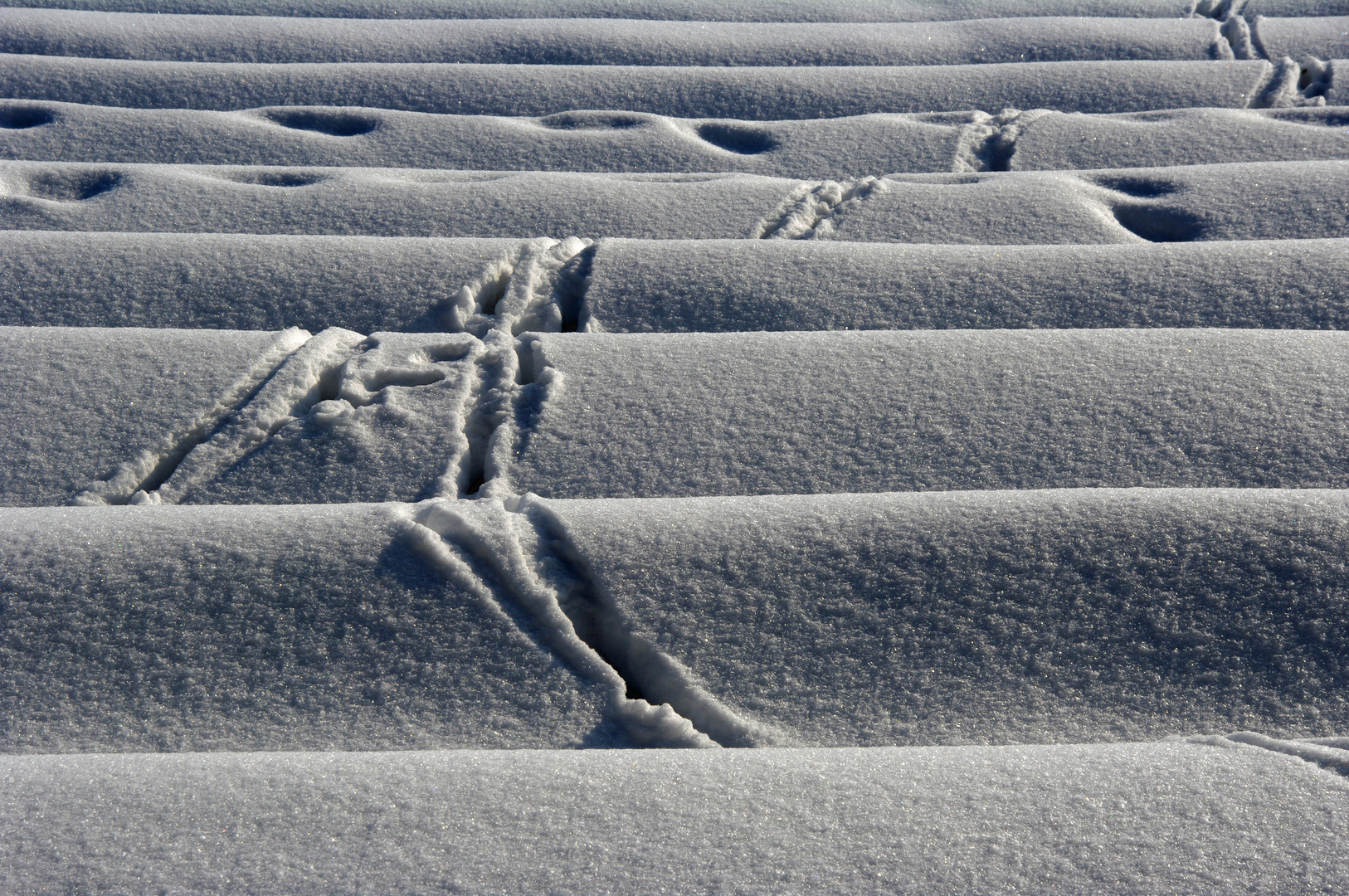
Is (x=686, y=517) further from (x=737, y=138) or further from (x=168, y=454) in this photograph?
(x=737, y=138)

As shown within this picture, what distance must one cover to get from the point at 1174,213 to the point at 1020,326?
519mm

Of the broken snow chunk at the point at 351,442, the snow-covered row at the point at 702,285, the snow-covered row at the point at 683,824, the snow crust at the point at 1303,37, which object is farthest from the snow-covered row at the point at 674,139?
the snow-covered row at the point at 683,824

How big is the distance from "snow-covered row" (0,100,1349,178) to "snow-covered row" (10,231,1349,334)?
52cm

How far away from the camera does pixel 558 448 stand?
123cm

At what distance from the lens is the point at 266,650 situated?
38.7 inches

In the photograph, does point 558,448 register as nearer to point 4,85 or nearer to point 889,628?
point 889,628

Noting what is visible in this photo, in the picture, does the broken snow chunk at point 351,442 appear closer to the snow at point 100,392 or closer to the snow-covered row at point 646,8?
the snow at point 100,392

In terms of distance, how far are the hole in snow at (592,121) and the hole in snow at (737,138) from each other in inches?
5.9

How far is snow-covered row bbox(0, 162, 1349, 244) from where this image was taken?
1.72m

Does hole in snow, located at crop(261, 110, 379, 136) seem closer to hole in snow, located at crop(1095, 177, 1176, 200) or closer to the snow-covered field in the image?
the snow-covered field

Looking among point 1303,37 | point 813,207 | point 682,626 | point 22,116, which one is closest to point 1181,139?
point 1303,37

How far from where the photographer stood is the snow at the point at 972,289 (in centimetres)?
147

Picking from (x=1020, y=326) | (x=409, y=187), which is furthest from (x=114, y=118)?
(x=1020, y=326)

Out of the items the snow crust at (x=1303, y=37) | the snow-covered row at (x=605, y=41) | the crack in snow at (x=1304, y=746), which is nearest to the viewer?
the crack in snow at (x=1304, y=746)
